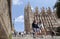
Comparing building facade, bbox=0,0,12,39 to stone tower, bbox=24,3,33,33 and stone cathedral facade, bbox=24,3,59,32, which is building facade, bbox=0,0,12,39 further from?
stone tower, bbox=24,3,33,33

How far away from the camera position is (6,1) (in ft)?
7.51

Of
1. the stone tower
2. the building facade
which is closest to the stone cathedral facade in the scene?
the stone tower

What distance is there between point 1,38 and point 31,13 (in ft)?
225

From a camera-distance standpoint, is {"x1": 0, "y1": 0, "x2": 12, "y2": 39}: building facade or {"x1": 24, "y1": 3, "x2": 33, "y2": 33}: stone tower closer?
{"x1": 0, "y1": 0, "x2": 12, "y2": 39}: building facade

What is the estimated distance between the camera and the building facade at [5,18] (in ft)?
7.28

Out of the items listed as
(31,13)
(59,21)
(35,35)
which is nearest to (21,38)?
(35,35)

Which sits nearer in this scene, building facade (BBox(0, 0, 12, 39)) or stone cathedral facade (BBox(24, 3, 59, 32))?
building facade (BBox(0, 0, 12, 39))

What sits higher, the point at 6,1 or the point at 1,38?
the point at 6,1

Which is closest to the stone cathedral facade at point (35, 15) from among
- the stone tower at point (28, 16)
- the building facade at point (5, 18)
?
the stone tower at point (28, 16)

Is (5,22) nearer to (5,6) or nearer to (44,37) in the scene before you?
(5,6)

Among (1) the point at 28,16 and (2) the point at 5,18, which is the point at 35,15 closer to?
(1) the point at 28,16

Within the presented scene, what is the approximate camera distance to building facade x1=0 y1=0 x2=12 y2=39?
222 centimetres

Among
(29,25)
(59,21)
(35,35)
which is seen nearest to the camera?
(35,35)

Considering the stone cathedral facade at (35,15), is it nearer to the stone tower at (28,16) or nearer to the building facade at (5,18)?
the stone tower at (28,16)
